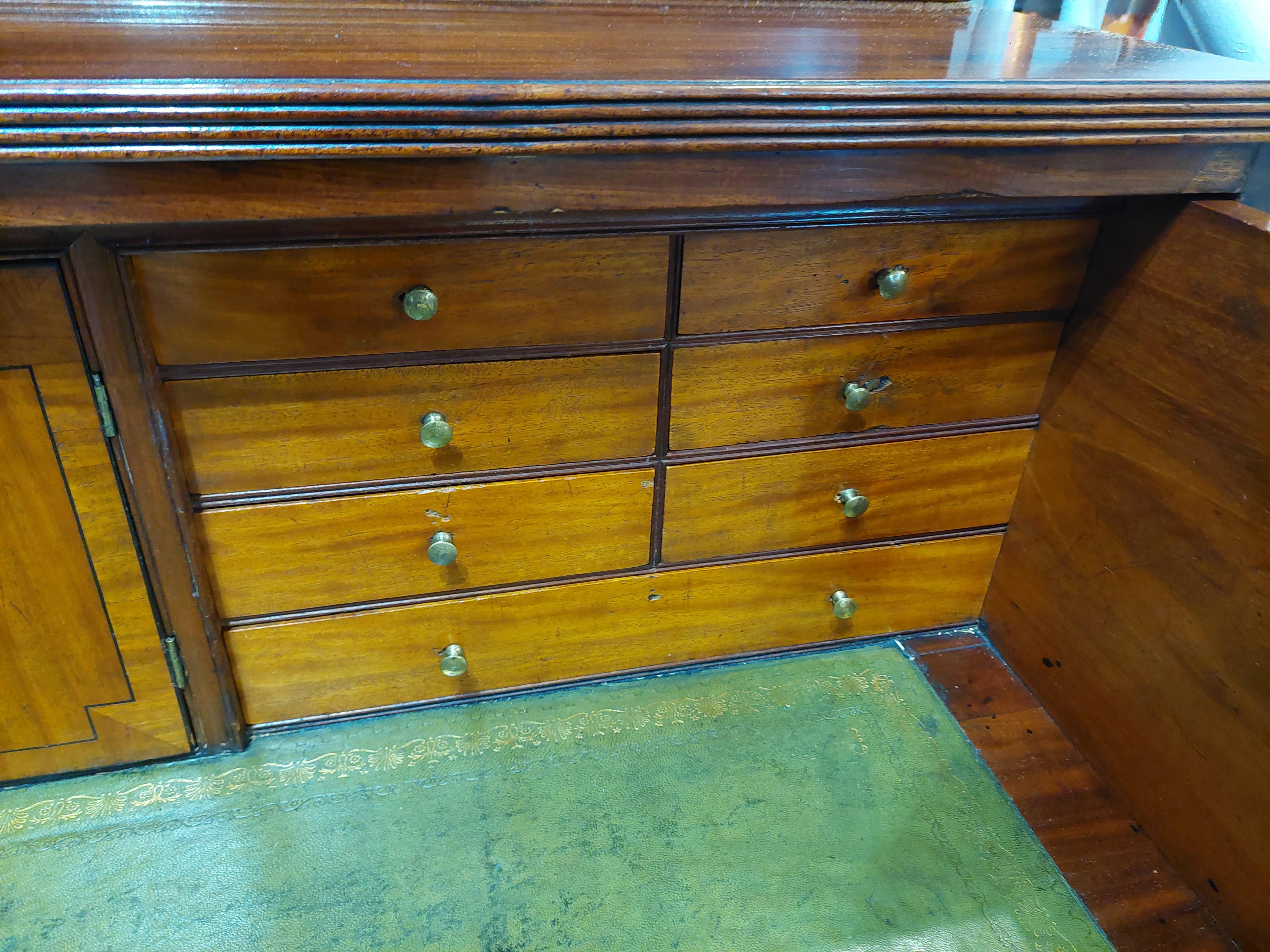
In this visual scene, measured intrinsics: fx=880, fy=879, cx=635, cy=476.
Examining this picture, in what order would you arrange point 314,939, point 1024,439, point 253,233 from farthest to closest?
1. point 1024,439
2. point 314,939
3. point 253,233

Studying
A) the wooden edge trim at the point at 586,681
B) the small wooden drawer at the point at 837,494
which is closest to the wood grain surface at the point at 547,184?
the small wooden drawer at the point at 837,494

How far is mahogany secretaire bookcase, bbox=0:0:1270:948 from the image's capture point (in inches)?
32.3

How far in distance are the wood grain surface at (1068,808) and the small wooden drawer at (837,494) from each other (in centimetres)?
24

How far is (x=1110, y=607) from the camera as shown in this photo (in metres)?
1.18

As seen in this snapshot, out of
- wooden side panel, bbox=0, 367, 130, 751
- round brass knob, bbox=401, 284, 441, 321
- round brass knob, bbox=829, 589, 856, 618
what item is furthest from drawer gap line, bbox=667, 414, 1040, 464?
wooden side panel, bbox=0, 367, 130, 751

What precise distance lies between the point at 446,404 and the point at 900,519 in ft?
2.28

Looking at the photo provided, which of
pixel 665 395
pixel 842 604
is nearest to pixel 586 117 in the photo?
pixel 665 395

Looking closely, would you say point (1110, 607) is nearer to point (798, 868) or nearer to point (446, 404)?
point (798, 868)

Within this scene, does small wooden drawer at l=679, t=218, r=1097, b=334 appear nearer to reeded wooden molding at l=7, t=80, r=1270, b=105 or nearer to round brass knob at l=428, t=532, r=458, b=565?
reeded wooden molding at l=7, t=80, r=1270, b=105

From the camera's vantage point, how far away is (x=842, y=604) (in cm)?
134

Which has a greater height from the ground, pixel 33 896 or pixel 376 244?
pixel 376 244

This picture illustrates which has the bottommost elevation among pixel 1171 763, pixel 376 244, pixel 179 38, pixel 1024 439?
pixel 1171 763

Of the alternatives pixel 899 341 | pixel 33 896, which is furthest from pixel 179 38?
pixel 33 896

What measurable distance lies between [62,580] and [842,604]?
40.9 inches
